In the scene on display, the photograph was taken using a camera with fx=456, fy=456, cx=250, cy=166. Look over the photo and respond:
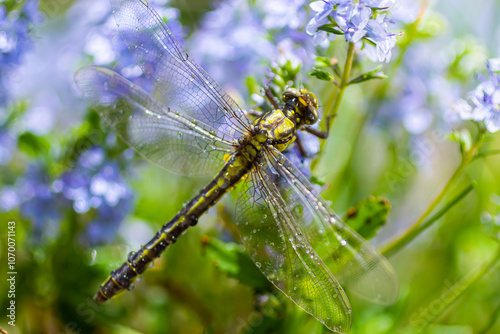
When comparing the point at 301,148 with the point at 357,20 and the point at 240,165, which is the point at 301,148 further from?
the point at 357,20

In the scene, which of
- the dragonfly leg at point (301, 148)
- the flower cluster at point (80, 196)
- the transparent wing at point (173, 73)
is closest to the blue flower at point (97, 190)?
the flower cluster at point (80, 196)

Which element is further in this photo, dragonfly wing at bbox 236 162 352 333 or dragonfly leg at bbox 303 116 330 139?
dragonfly leg at bbox 303 116 330 139

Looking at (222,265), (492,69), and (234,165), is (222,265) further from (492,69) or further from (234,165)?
(492,69)

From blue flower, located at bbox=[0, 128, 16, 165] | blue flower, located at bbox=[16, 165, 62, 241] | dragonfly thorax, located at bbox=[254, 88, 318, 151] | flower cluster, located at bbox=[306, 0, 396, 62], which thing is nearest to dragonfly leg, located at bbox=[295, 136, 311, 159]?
dragonfly thorax, located at bbox=[254, 88, 318, 151]

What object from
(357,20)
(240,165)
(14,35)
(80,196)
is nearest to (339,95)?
(357,20)

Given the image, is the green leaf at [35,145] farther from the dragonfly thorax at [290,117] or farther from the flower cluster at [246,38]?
the dragonfly thorax at [290,117]

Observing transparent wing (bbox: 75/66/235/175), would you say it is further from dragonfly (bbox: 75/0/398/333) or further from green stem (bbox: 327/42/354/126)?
green stem (bbox: 327/42/354/126)

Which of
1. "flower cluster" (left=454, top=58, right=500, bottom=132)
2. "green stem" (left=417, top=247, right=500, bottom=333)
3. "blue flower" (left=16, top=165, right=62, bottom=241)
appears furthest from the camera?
"blue flower" (left=16, top=165, right=62, bottom=241)
